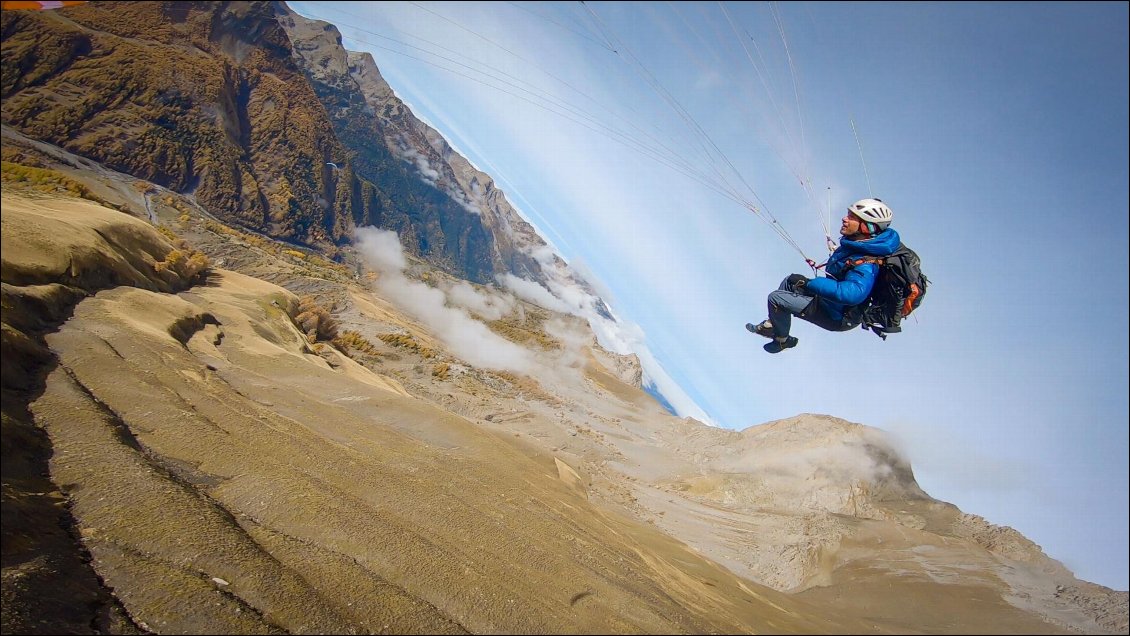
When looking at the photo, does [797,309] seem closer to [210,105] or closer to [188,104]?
[188,104]

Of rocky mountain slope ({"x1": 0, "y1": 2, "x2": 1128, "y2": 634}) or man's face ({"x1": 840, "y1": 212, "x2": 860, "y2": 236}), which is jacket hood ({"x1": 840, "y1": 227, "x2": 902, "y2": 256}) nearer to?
man's face ({"x1": 840, "y1": 212, "x2": 860, "y2": 236})

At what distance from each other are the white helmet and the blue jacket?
22 cm

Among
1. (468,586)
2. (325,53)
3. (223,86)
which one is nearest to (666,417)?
(223,86)

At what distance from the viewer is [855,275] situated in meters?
8.24

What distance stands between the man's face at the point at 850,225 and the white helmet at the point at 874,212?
0.07 meters

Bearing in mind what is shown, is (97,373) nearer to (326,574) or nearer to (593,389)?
(326,574)

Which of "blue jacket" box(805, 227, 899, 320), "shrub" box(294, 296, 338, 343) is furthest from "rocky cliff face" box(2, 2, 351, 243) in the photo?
"blue jacket" box(805, 227, 899, 320)

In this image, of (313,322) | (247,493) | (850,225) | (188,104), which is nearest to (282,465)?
(247,493)

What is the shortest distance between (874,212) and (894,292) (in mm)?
1409

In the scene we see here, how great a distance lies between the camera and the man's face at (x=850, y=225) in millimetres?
8336

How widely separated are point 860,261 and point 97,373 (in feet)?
41.8

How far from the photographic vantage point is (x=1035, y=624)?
2569 cm

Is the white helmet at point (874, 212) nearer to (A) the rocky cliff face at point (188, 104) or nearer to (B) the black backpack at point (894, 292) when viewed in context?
(B) the black backpack at point (894, 292)

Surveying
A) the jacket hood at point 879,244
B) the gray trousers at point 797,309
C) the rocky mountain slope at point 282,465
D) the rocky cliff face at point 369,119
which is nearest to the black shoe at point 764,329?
the gray trousers at point 797,309
